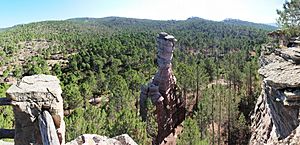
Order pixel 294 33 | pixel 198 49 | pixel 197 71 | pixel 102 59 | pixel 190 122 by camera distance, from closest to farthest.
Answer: pixel 294 33
pixel 190 122
pixel 197 71
pixel 102 59
pixel 198 49

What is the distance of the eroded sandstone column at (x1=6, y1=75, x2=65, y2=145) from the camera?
9.28 meters

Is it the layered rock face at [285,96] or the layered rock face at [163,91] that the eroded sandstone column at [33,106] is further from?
the layered rock face at [163,91]

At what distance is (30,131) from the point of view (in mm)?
9688

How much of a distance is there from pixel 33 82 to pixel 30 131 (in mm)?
1432

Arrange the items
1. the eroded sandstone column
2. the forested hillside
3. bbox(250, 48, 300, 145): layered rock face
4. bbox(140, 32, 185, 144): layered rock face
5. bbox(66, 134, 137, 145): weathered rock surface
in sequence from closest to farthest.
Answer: the eroded sandstone column < bbox(66, 134, 137, 145): weathered rock surface < bbox(250, 48, 300, 145): layered rock face < the forested hillside < bbox(140, 32, 185, 144): layered rock face

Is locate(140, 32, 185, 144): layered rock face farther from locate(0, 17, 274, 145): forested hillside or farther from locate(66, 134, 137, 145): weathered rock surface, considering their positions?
locate(66, 134, 137, 145): weathered rock surface

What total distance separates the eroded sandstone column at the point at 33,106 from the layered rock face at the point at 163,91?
105ft

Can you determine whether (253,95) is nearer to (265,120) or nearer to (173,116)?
(173,116)

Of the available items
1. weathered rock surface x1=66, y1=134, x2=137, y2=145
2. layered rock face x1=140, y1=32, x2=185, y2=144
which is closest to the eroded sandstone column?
weathered rock surface x1=66, y1=134, x2=137, y2=145

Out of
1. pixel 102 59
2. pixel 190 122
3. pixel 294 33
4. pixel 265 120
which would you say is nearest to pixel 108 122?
pixel 190 122

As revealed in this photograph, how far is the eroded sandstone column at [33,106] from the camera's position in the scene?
30.5ft

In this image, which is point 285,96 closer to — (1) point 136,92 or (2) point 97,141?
(2) point 97,141

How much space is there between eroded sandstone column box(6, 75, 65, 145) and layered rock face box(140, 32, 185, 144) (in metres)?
32.1

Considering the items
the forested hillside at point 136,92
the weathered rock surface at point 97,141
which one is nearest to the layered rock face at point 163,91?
the forested hillside at point 136,92
